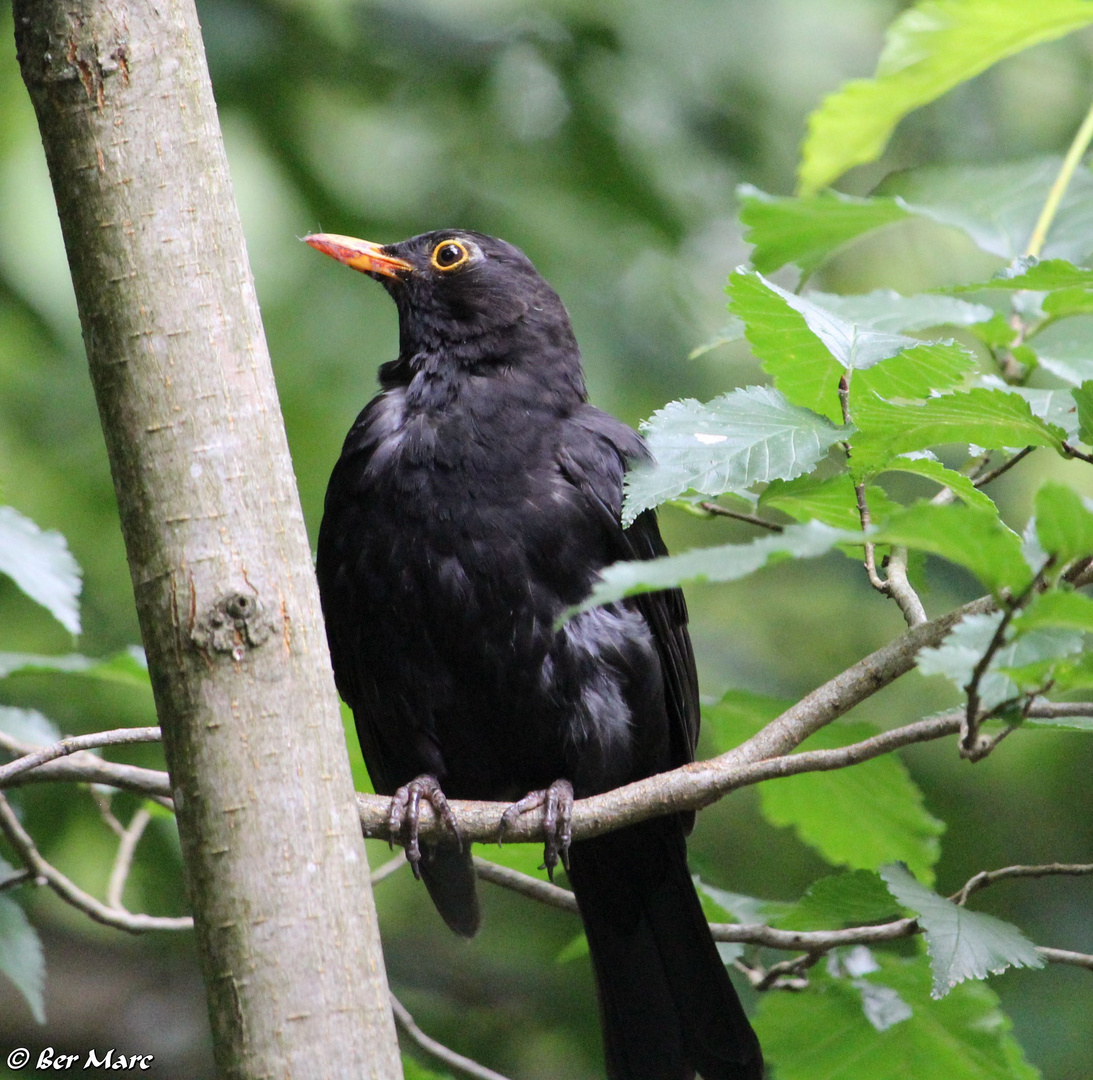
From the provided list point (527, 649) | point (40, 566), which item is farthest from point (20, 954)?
point (527, 649)

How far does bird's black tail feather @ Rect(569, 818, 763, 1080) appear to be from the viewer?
2787mm

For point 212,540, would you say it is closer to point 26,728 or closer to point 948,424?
point 948,424

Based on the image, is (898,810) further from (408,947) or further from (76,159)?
(408,947)

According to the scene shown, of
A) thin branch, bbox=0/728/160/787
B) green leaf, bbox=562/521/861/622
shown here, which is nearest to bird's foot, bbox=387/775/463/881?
thin branch, bbox=0/728/160/787

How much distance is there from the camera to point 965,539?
46.8 inches

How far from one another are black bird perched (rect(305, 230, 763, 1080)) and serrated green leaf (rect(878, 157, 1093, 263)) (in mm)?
824

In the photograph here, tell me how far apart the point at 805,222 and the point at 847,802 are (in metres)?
1.22

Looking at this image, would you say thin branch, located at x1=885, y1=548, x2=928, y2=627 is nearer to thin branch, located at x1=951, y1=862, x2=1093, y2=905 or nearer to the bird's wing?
thin branch, located at x1=951, y1=862, x2=1093, y2=905

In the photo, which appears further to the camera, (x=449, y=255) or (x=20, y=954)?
(x=449, y=255)

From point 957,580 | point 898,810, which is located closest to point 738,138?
point 957,580

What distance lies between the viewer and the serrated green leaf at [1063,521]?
1.16 metres

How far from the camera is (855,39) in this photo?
4.11 meters

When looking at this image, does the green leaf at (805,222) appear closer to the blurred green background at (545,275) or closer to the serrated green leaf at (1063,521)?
the serrated green leaf at (1063,521)

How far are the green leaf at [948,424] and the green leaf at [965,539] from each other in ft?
1.34
